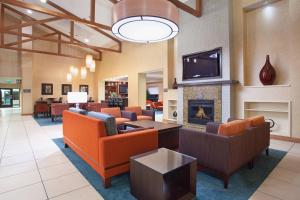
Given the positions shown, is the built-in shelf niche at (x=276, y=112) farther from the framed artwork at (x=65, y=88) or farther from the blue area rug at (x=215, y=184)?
the framed artwork at (x=65, y=88)

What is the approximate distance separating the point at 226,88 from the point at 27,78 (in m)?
10.6

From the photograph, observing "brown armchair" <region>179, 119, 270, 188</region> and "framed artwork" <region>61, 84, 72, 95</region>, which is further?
"framed artwork" <region>61, 84, 72, 95</region>

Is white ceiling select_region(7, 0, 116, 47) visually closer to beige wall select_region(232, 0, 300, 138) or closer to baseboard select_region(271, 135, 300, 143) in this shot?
beige wall select_region(232, 0, 300, 138)

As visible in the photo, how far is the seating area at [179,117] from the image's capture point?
2121 mm

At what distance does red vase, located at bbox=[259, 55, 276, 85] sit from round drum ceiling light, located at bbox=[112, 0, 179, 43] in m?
3.17

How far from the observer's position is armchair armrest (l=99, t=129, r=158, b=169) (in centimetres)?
217

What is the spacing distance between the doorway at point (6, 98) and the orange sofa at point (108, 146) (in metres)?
17.7

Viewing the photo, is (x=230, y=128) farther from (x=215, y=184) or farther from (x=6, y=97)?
(x=6, y=97)

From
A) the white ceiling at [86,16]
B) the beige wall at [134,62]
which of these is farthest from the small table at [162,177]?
the white ceiling at [86,16]

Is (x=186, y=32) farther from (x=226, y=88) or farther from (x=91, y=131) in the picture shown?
(x=91, y=131)

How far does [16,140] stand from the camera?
4.57m

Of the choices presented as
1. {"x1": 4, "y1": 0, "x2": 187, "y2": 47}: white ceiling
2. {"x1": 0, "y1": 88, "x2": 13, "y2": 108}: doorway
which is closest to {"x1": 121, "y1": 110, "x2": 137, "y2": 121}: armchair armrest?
{"x1": 4, "y1": 0, "x2": 187, "y2": 47}: white ceiling

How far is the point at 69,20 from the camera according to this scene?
866 centimetres

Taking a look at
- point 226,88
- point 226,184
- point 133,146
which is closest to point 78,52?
point 226,88
